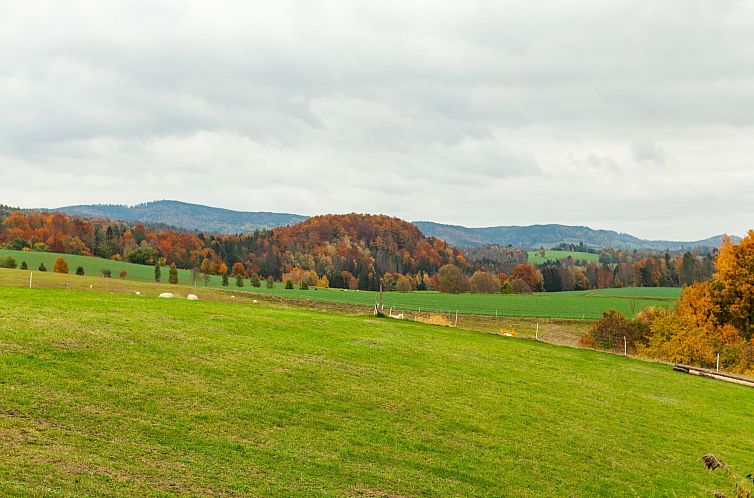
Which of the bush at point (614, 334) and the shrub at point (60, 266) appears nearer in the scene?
the bush at point (614, 334)

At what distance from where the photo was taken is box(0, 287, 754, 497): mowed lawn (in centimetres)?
1046

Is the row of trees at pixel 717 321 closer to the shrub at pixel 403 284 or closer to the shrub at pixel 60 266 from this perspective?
the shrub at pixel 60 266

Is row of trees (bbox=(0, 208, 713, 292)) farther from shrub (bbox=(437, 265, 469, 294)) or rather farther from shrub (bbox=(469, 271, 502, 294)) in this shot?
shrub (bbox=(437, 265, 469, 294))

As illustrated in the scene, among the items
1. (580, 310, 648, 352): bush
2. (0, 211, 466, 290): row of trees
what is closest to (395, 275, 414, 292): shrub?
(0, 211, 466, 290): row of trees

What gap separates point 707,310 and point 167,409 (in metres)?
55.2

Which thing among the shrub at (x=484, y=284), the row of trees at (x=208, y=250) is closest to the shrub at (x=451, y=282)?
the shrub at (x=484, y=284)

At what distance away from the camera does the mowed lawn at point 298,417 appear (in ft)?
34.3

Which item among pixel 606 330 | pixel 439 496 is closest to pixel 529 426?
pixel 439 496

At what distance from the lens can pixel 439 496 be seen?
11.4m

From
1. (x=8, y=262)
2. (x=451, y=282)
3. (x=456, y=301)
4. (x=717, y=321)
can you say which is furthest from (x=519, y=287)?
(x=8, y=262)

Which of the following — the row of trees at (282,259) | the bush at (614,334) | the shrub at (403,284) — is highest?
the row of trees at (282,259)

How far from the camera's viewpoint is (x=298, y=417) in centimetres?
1456

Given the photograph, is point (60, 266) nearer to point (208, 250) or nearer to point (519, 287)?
point (208, 250)

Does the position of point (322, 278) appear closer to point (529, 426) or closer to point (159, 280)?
point (159, 280)
